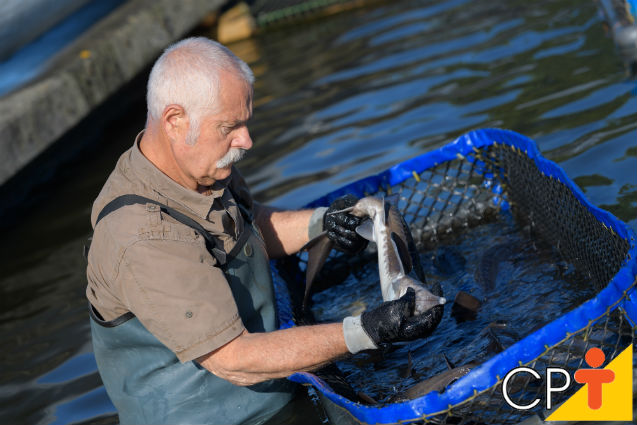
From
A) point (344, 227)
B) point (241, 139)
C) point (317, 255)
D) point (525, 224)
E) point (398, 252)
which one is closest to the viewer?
point (241, 139)

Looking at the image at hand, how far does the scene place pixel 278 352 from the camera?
11.0 ft

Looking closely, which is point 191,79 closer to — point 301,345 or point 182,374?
point 301,345

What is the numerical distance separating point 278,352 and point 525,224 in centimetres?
216

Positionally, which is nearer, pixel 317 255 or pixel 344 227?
pixel 344 227

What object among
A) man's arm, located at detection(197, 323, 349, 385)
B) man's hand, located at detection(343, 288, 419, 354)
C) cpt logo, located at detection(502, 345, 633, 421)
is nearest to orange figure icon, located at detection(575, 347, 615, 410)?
cpt logo, located at detection(502, 345, 633, 421)

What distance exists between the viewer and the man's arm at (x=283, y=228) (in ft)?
15.3

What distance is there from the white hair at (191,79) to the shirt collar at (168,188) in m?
0.22

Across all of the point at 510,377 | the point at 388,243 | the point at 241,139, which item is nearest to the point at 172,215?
the point at 241,139

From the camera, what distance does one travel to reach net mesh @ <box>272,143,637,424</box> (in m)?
3.03

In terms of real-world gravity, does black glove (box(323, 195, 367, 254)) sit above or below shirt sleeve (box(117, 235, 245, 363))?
below

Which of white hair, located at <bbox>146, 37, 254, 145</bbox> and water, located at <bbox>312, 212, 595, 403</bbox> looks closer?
white hair, located at <bbox>146, 37, 254, 145</bbox>

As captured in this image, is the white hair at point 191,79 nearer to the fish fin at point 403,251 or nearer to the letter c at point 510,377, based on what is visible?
the fish fin at point 403,251

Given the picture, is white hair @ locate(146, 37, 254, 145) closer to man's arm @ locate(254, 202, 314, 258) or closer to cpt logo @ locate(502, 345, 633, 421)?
man's arm @ locate(254, 202, 314, 258)

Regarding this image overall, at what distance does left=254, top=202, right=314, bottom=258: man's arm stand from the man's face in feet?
3.55
